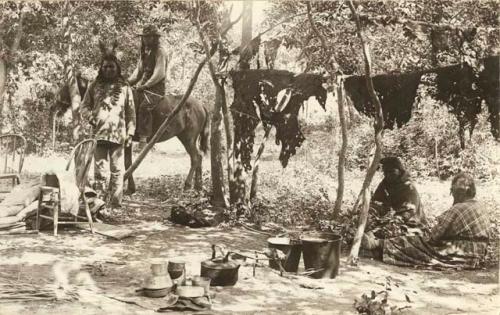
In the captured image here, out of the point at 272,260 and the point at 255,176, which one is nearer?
the point at 272,260

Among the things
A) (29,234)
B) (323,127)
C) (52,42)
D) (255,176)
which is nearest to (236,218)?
(255,176)

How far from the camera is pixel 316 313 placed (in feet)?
15.9

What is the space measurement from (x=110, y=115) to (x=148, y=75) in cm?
184

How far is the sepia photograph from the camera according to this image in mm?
5344

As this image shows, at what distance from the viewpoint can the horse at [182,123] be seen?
32.1ft

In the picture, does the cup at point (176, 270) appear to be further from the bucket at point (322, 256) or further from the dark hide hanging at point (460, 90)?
the dark hide hanging at point (460, 90)

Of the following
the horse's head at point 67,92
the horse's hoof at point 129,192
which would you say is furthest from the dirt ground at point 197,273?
the horse's hoof at point 129,192

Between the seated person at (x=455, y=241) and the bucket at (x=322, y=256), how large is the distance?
1166mm

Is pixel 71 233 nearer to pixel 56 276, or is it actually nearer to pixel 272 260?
pixel 56 276

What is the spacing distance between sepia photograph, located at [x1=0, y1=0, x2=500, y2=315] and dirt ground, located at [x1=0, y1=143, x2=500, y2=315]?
29mm

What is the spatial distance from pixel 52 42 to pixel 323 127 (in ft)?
35.3

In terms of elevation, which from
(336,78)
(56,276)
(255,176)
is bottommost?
(56,276)

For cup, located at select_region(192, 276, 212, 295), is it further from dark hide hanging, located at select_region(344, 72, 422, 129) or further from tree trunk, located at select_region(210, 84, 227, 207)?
tree trunk, located at select_region(210, 84, 227, 207)

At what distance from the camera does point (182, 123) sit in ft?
37.0
